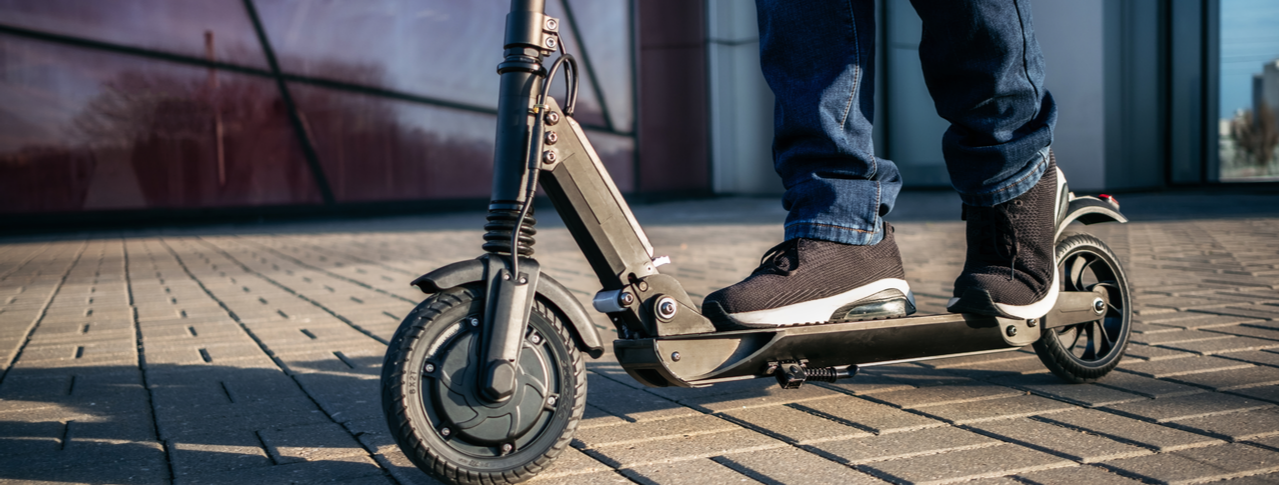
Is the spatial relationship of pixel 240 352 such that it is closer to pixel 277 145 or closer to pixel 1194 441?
pixel 1194 441

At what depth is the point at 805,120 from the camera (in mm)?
1866

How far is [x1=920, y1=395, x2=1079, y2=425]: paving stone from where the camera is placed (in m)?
1.92

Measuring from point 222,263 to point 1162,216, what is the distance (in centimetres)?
791

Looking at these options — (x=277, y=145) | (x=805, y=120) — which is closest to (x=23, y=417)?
(x=805, y=120)

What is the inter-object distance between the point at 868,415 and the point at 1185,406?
0.64 meters

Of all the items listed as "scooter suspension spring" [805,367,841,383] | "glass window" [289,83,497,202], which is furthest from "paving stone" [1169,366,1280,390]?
"glass window" [289,83,497,202]

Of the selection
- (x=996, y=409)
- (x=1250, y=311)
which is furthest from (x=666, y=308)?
(x=1250, y=311)

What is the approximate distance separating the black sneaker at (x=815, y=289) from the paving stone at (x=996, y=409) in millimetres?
229

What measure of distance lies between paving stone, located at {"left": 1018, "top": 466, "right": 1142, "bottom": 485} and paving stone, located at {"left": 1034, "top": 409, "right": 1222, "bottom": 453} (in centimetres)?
19

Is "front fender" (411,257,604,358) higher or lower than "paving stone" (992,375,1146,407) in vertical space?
higher

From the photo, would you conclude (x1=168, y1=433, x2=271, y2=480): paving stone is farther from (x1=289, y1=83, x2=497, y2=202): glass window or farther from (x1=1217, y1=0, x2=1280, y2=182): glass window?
(x1=1217, y1=0, x2=1280, y2=182): glass window

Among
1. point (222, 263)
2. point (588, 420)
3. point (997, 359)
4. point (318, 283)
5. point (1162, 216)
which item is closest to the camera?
point (588, 420)

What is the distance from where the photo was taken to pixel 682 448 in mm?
1761

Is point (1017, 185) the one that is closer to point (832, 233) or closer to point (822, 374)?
point (832, 233)
